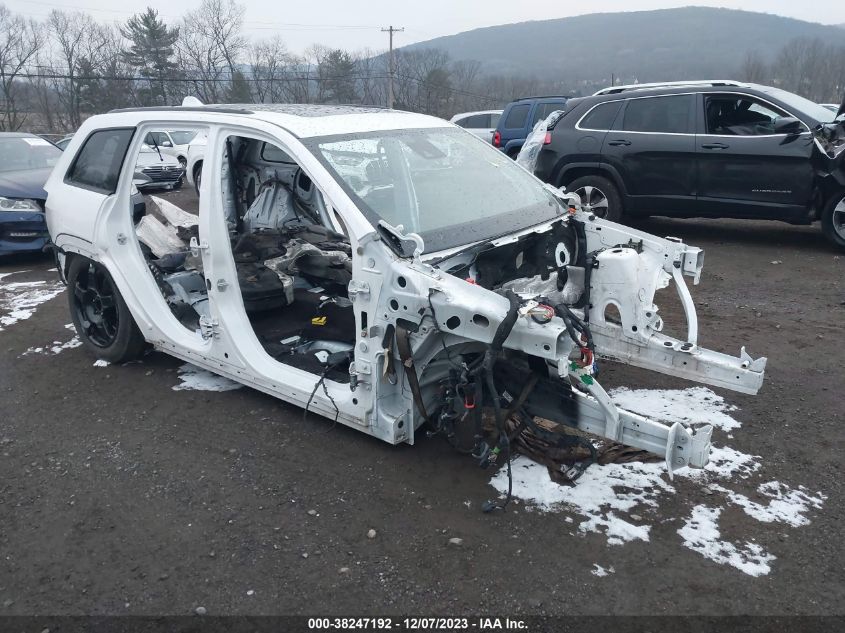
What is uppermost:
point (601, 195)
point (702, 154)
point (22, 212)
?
point (702, 154)

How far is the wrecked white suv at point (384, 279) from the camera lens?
9.84 feet

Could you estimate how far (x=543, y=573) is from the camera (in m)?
2.63

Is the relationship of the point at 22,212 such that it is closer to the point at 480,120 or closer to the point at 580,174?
the point at 580,174

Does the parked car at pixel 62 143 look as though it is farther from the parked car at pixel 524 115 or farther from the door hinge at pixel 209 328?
the parked car at pixel 524 115

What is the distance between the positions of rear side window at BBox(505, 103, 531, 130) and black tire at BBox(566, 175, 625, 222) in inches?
259

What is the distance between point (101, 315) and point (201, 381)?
98 cm

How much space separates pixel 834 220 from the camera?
7.24 m

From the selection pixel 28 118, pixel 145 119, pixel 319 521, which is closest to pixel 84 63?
pixel 28 118

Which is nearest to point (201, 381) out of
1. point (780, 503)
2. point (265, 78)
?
point (780, 503)

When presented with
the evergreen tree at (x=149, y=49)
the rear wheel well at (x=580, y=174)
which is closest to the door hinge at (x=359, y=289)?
the rear wheel well at (x=580, y=174)

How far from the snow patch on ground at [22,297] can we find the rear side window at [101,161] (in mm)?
1932

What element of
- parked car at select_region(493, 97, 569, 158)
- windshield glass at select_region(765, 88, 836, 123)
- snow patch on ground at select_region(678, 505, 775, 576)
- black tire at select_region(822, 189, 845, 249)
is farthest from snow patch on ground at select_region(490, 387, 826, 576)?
parked car at select_region(493, 97, 569, 158)

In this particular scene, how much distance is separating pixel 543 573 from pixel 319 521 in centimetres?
104

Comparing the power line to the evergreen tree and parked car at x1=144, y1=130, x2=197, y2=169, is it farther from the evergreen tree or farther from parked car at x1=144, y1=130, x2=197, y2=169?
parked car at x1=144, y1=130, x2=197, y2=169
